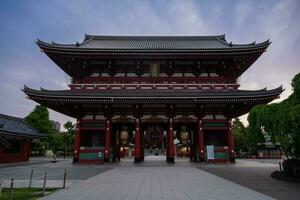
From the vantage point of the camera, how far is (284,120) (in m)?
11.8

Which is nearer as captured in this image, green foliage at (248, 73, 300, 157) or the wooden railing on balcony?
green foliage at (248, 73, 300, 157)

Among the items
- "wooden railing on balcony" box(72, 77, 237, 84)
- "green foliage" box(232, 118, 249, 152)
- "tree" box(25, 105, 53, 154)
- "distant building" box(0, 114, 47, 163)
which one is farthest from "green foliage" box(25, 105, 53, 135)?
"green foliage" box(232, 118, 249, 152)

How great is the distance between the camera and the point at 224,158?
24703 millimetres

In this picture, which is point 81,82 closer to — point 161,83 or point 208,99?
point 161,83

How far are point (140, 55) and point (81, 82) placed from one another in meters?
7.50

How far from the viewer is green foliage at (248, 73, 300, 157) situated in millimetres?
11476

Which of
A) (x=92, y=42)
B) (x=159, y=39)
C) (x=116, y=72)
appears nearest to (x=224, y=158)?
(x=116, y=72)

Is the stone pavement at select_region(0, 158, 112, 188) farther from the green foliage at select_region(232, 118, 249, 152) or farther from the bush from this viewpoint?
the green foliage at select_region(232, 118, 249, 152)

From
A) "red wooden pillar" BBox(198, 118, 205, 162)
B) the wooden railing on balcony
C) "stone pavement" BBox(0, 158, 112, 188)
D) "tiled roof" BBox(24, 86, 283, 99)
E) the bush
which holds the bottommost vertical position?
"stone pavement" BBox(0, 158, 112, 188)

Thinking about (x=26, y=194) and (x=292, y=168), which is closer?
(x=26, y=194)

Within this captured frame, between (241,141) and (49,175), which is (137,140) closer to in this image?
(49,175)

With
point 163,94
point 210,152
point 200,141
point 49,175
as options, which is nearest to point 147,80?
point 163,94

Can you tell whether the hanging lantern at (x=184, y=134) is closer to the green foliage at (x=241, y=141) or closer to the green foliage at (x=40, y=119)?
the green foliage at (x=241, y=141)

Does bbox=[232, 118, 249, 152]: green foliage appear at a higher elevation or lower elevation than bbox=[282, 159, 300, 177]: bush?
higher
